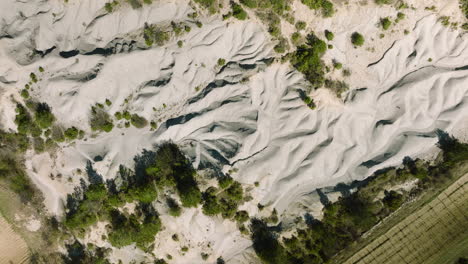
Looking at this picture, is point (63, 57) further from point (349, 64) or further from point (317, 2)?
point (349, 64)

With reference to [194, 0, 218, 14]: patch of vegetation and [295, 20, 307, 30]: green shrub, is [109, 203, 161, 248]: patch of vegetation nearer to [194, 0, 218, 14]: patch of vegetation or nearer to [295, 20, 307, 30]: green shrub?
[194, 0, 218, 14]: patch of vegetation

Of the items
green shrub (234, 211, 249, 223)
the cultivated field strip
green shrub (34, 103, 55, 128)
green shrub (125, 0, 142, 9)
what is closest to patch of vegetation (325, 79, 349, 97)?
the cultivated field strip

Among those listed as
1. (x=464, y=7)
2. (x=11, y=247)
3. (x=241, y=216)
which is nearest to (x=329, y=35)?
(x=464, y=7)

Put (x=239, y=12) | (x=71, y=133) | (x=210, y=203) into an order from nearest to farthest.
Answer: (x=239, y=12), (x=210, y=203), (x=71, y=133)

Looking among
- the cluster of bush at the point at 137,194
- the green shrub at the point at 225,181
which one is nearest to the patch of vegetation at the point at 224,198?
the green shrub at the point at 225,181

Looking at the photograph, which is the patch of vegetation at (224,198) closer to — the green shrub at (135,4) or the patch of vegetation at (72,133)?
the patch of vegetation at (72,133)

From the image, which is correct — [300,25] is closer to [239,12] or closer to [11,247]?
[239,12]
